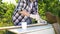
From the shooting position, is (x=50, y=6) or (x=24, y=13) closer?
(x=24, y=13)

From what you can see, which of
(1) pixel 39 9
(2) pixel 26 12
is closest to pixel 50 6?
(1) pixel 39 9

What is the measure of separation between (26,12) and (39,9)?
246 mm

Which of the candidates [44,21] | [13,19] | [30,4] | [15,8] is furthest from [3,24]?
[44,21]

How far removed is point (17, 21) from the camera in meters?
2.06

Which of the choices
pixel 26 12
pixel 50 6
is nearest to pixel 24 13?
pixel 26 12

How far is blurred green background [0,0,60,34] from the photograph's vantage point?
1.96m

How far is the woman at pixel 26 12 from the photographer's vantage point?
6.74 feet

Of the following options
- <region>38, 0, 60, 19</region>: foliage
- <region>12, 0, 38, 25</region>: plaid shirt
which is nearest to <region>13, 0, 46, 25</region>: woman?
<region>12, 0, 38, 25</region>: plaid shirt

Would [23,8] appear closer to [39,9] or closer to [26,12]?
[26,12]

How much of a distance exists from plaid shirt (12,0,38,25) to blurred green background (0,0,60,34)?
0.06 meters

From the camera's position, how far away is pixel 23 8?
2.10 metres

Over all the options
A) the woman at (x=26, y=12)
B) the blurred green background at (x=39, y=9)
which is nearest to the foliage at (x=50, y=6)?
the blurred green background at (x=39, y=9)

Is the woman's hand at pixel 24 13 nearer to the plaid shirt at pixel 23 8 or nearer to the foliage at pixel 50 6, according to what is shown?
the plaid shirt at pixel 23 8

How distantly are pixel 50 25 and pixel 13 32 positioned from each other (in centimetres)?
66
